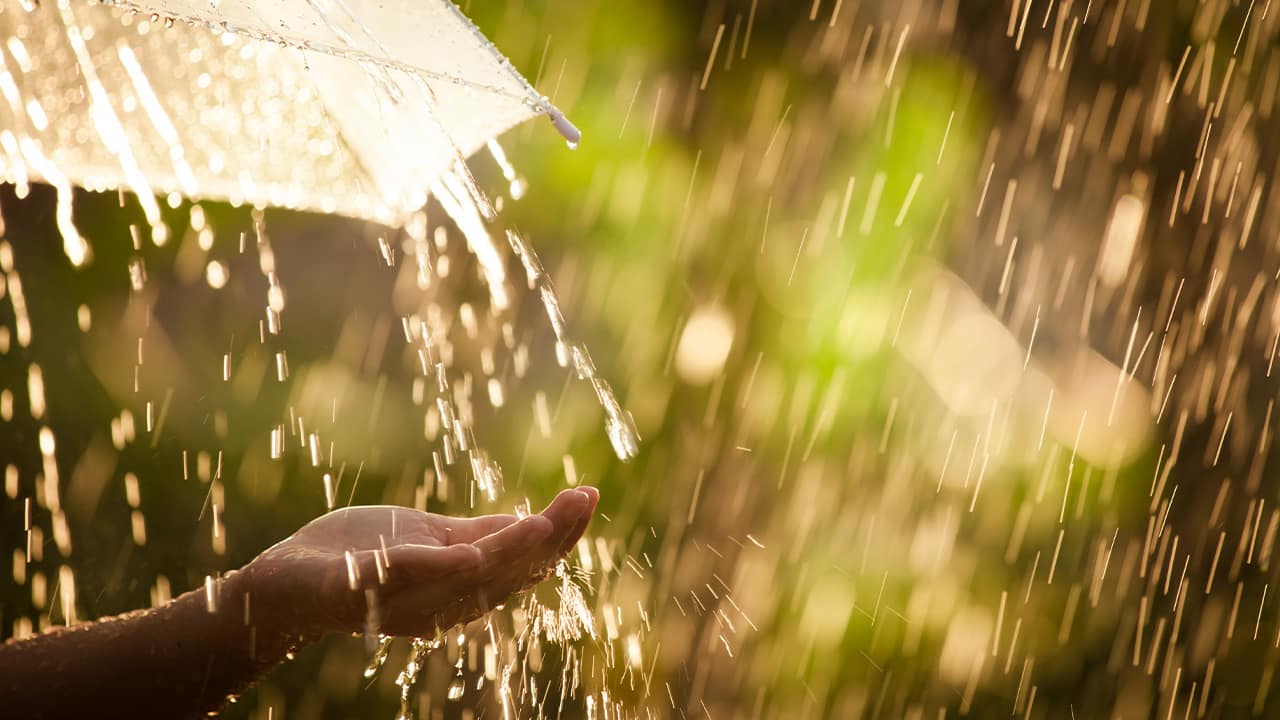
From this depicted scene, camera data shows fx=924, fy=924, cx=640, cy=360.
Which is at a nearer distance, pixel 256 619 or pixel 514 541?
pixel 514 541

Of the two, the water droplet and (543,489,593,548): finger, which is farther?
the water droplet

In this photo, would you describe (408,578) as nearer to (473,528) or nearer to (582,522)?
(582,522)

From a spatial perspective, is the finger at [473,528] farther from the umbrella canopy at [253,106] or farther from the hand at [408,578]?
the umbrella canopy at [253,106]

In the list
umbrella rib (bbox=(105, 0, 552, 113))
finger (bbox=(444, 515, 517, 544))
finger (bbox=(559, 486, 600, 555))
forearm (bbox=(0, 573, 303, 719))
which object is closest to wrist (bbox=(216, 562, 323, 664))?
forearm (bbox=(0, 573, 303, 719))

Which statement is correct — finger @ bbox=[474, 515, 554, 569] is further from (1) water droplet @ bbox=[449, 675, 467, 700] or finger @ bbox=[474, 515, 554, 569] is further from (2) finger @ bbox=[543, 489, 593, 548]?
(1) water droplet @ bbox=[449, 675, 467, 700]

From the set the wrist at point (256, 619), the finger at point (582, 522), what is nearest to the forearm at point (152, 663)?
the wrist at point (256, 619)

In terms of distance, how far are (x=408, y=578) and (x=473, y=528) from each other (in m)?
0.36

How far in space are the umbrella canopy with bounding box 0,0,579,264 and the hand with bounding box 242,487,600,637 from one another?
1.80 ft

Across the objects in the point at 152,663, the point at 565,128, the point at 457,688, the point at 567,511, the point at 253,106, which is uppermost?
the point at 565,128

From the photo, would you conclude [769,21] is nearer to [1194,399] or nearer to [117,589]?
[1194,399]

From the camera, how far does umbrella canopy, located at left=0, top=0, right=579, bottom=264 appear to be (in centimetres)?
134

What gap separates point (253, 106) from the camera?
209 cm

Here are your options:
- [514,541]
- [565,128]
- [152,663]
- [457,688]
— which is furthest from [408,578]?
[457,688]

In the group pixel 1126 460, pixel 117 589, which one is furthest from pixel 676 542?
pixel 117 589
